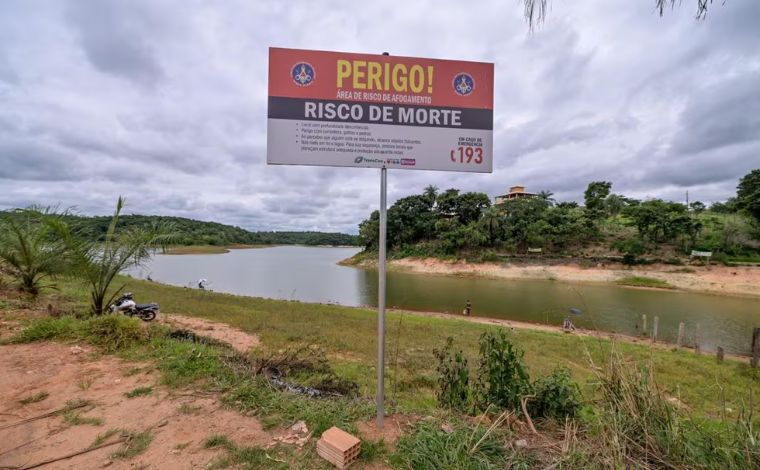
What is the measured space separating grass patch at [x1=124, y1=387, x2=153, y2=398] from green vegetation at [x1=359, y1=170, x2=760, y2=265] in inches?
1337

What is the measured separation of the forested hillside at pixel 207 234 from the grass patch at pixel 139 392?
3.08 meters

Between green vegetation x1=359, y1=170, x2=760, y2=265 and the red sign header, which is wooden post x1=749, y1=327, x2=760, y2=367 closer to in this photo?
the red sign header

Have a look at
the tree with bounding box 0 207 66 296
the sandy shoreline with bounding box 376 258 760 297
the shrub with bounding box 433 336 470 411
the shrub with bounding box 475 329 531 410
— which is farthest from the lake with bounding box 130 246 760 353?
the shrub with bounding box 475 329 531 410

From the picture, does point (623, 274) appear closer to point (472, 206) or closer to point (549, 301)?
point (549, 301)

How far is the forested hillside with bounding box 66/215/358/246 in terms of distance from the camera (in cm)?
538

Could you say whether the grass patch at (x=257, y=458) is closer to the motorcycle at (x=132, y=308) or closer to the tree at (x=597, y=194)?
the motorcycle at (x=132, y=308)

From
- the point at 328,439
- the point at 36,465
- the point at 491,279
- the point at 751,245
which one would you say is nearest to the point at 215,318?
the point at 36,465

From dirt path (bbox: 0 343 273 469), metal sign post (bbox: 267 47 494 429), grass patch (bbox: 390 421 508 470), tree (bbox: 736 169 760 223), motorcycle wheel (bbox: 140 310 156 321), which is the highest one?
tree (bbox: 736 169 760 223)

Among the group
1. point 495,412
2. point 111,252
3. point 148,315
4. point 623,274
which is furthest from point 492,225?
point 495,412

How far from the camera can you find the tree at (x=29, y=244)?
533cm

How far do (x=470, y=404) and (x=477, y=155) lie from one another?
192 cm

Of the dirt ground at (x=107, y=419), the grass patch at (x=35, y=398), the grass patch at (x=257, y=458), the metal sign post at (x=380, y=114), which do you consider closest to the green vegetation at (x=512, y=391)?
the dirt ground at (x=107, y=419)

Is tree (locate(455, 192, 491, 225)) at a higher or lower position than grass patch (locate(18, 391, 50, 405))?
higher

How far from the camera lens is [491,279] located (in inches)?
1189
